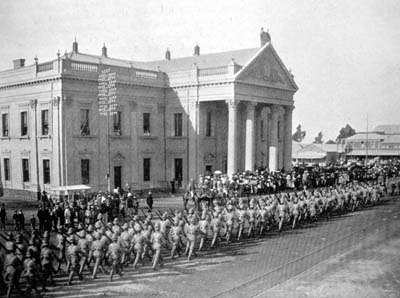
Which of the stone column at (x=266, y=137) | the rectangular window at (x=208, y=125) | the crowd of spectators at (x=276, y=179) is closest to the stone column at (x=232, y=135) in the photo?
the crowd of spectators at (x=276, y=179)

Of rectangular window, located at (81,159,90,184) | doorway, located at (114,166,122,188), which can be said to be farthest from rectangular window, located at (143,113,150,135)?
rectangular window, located at (81,159,90,184)

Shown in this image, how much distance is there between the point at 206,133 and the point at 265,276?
27.4 meters

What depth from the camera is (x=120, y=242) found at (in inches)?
552

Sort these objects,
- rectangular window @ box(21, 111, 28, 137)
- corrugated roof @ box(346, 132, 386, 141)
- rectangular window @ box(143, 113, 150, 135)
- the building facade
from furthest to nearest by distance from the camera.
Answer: corrugated roof @ box(346, 132, 386, 141), the building facade, rectangular window @ box(143, 113, 150, 135), rectangular window @ box(21, 111, 28, 137)

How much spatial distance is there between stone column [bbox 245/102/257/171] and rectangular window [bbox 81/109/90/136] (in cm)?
1353

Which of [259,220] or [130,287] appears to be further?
[259,220]

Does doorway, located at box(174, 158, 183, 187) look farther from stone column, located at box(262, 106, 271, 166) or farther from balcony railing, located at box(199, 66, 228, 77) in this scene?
stone column, located at box(262, 106, 271, 166)

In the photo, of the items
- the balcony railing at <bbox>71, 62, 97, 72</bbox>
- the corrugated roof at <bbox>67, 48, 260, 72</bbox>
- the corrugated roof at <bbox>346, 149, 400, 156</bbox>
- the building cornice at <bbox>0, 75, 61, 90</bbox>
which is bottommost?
the corrugated roof at <bbox>346, 149, 400, 156</bbox>

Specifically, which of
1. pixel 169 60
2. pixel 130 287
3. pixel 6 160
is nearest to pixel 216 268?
pixel 130 287

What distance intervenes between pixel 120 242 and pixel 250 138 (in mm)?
25468

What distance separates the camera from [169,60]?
163 feet

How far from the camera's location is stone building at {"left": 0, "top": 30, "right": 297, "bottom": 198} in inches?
1287

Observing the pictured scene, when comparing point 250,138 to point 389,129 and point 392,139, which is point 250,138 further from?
point 389,129

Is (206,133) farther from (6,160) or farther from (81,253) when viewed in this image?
(81,253)
